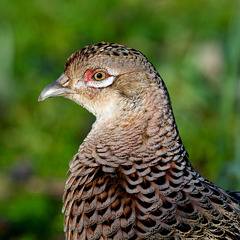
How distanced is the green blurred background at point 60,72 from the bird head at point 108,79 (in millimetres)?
1925

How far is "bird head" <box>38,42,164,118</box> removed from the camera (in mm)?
2965

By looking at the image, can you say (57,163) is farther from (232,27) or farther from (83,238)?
(83,238)

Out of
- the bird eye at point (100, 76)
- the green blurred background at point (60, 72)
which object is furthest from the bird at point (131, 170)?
the green blurred background at point (60, 72)

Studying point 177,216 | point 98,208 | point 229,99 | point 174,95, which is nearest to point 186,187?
point 177,216

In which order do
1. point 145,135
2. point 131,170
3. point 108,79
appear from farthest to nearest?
point 108,79
point 145,135
point 131,170

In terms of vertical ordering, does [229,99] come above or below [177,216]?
above

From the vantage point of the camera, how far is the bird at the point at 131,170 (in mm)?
2598

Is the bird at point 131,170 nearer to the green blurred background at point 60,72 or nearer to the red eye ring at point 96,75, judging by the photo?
the red eye ring at point 96,75

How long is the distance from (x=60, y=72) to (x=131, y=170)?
3852mm

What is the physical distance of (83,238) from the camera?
2699 mm

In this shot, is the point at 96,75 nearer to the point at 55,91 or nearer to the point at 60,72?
the point at 55,91

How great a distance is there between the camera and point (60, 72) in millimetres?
6359

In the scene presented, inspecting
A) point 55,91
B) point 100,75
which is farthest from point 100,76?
point 55,91

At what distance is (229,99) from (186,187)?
7.49 feet
